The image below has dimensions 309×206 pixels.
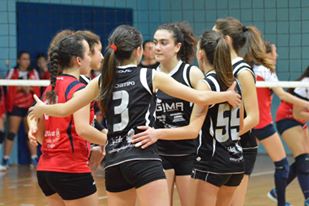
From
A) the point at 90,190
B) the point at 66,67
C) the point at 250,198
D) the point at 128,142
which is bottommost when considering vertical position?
the point at 250,198

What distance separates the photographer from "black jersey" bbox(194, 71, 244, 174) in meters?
5.02

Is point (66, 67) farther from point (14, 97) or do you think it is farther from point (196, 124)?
point (14, 97)

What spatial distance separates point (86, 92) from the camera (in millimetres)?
4742

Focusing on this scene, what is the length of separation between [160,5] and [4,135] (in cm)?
395

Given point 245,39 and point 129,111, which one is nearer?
point 129,111

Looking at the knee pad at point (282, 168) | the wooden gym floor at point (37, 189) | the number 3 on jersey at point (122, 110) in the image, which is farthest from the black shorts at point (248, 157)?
the wooden gym floor at point (37, 189)

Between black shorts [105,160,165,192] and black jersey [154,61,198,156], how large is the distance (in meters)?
1.14

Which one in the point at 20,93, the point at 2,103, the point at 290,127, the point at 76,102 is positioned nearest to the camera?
the point at 76,102

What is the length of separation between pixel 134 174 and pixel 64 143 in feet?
2.57

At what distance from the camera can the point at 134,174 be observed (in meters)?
4.51

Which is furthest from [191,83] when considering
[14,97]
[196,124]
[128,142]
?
[14,97]

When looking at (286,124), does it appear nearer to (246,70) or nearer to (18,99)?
(246,70)

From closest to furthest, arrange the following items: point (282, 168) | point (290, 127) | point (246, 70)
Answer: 1. point (246, 70)
2. point (282, 168)
3. point (290, 127)

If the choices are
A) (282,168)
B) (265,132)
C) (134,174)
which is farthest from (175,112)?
(282,168)
